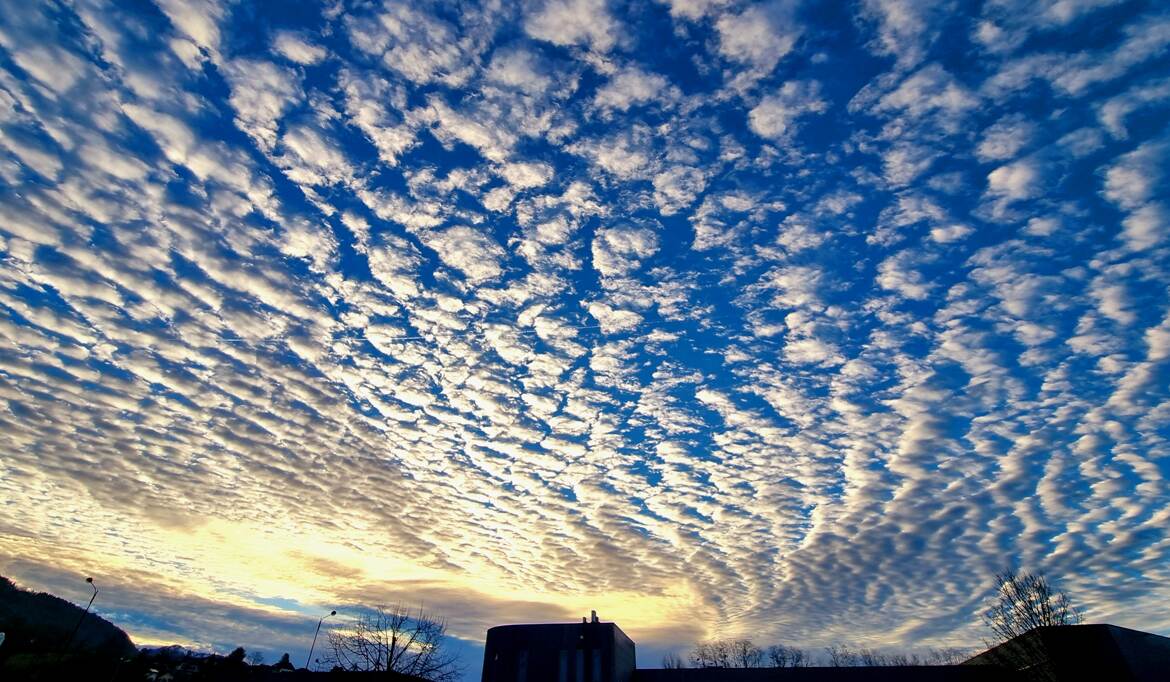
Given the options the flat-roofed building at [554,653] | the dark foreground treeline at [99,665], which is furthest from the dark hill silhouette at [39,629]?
the flat-roofed building at [554,653]

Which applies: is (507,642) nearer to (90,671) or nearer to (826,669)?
(826,669)

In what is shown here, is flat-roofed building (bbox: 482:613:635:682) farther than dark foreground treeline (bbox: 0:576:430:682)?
No

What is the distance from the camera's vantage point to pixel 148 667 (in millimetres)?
99250

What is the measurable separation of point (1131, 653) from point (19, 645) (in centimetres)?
18106

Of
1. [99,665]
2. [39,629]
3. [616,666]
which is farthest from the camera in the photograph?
[39,629]

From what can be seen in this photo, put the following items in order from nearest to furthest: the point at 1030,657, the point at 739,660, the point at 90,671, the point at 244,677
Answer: the point at 1030,657 → the point at 244,677 → the point at 90,671 → the point at 739,660

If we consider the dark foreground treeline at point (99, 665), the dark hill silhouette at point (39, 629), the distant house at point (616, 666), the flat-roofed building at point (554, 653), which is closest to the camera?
the distant house at point (616, 666)

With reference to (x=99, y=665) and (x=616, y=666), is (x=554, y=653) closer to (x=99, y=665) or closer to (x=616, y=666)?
(x=616, y=666)

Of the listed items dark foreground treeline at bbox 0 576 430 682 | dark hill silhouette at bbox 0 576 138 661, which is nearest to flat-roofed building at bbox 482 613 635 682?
dark foreground treeline at bbox 0 576 430 682

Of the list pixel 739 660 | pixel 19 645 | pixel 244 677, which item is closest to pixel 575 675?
pixel 244 677

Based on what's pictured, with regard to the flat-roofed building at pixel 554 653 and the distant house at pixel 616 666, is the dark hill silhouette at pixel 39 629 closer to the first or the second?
the flat-roofed building at pixel 554 653

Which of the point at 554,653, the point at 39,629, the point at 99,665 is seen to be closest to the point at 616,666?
the point at 554,653

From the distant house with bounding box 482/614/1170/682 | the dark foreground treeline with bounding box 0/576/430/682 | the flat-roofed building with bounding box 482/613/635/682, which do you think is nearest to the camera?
the distant house with bounding box 482/614/1170/682

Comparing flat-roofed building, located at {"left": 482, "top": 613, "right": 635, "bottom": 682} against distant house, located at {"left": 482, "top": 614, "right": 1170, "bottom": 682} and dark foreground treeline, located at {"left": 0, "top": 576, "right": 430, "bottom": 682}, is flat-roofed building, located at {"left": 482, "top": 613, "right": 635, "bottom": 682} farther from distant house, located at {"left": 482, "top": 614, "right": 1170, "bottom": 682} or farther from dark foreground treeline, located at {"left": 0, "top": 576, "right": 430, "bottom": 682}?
dark foreground treeline, located at {"left": 0, "top": 576, "right": 430, "bottom": 682}
